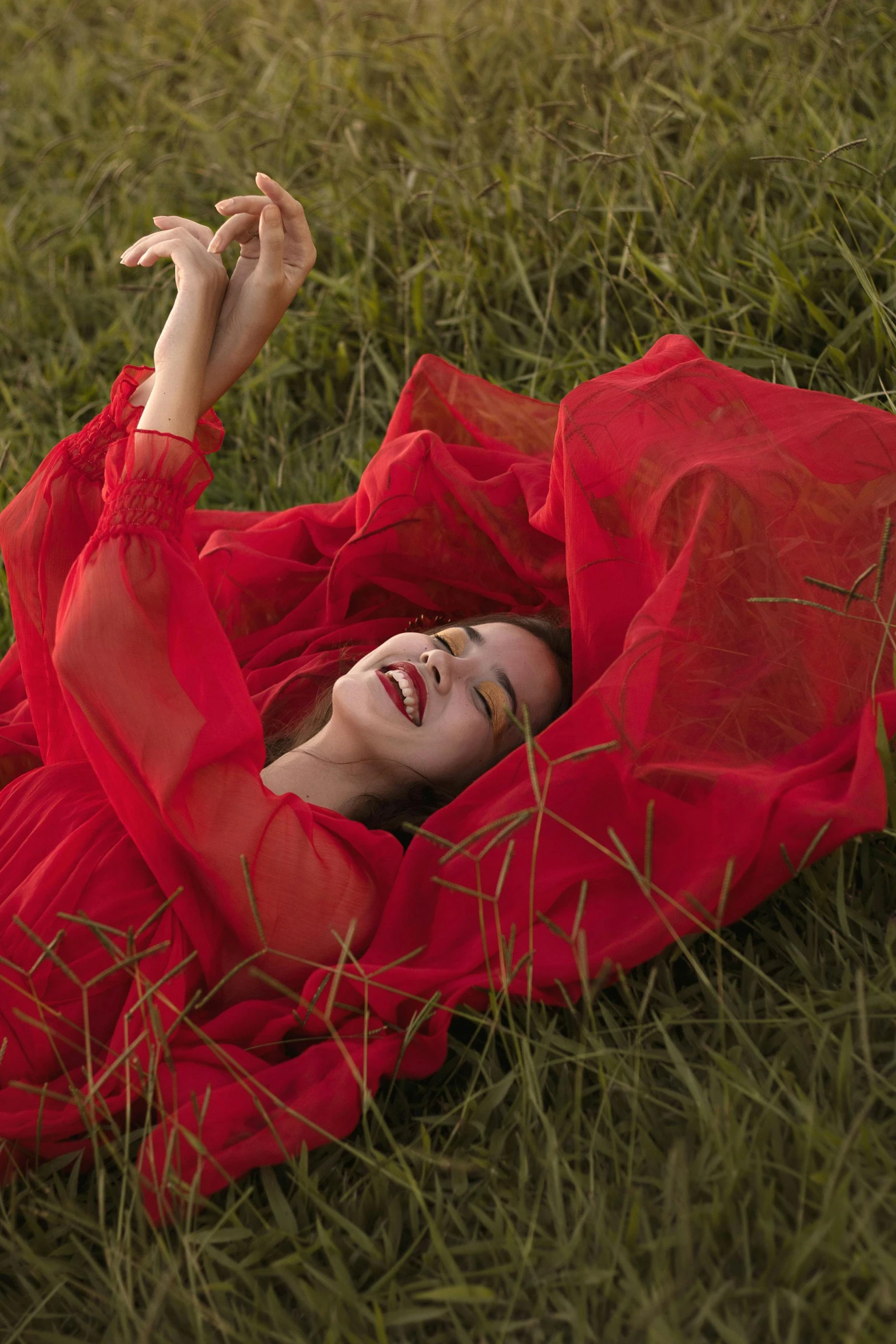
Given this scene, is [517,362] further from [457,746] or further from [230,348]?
[457,746]

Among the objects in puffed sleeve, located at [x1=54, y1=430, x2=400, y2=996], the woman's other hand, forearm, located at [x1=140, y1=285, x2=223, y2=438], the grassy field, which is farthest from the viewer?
the woman's other hand

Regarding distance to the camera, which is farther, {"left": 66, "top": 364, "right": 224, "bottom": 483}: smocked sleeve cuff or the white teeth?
{"left": 66, "top": 364, "right": 224, "bottom": 483}: smocked sleeve cuff

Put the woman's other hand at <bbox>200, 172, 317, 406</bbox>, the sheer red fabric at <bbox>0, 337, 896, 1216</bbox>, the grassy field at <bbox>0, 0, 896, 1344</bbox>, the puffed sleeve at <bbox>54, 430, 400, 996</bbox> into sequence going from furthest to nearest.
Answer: the woman's other hand at <bbox>200, 172, 317, 406</bbox> → the puffed sleeve at <bbox>54, 430, 400, 996</bbox> → the sheer red fabric at <bbox>0, 337, 896, 1216</bbox> → the grassy field at <bbox>0, 0, 896, 1344</bbox>

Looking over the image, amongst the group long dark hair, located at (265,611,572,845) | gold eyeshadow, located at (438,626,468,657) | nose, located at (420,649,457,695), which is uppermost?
nose, located at (420,649,457,695)

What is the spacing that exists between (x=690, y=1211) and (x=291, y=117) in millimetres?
3742

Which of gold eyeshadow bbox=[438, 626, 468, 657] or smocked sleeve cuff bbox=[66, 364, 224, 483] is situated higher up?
smocked sleeve cuff bbox=[66, 364, 224, 483]

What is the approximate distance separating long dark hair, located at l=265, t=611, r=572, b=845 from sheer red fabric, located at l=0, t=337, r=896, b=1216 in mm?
154

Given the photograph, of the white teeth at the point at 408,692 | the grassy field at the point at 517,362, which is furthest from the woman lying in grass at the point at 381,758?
the grassy field at the point at 517,362

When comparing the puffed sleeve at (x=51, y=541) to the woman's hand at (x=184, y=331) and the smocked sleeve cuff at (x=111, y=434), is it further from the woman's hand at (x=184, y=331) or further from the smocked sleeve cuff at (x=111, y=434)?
the woman's hand at (x=184, y=331)

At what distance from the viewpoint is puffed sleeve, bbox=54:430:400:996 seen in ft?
5.73

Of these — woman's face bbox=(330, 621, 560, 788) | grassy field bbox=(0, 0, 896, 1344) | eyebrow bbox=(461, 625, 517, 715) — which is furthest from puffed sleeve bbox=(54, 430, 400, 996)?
eyebrow bbox=(461, 625, 517, 715)

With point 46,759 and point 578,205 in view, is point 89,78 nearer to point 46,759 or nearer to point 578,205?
point 578,205

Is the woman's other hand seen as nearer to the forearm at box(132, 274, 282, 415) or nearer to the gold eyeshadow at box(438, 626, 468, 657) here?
the forearm at box(132, 274, 282, 415)

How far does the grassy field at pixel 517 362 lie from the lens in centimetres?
138
